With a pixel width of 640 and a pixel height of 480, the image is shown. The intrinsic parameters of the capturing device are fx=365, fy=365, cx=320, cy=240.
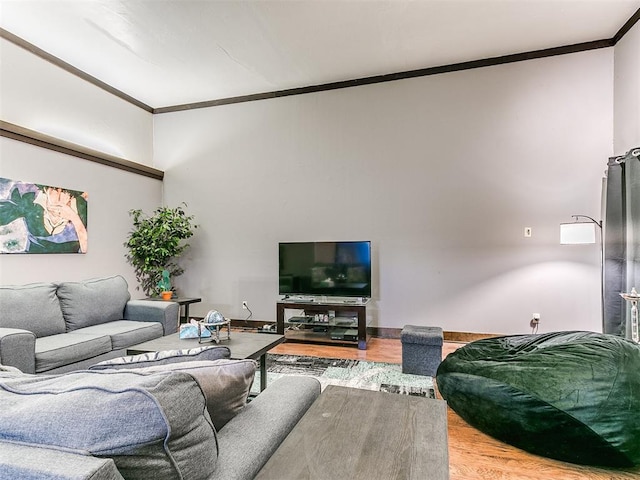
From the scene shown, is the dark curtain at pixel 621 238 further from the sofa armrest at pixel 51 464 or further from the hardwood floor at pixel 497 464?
the sofa armrest at pixel 51 464

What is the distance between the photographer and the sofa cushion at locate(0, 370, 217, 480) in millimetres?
682

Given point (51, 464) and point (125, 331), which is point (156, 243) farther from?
point (51, 464)

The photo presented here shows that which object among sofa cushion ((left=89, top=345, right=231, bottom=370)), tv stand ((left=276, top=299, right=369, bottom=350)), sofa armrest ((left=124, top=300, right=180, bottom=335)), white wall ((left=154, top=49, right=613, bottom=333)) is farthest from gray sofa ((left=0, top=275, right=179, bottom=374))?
sofa cushion ((left=89, top=345, right=231, bottom=370))

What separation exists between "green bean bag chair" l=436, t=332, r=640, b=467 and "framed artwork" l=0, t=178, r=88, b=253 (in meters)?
4.07

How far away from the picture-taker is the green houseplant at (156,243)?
476 cm

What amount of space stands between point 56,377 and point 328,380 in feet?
8.15

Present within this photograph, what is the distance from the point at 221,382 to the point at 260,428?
0.19 meters

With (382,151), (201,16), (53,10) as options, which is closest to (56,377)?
(201,16)

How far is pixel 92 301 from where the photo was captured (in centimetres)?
350

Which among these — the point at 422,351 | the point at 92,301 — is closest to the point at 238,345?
the point at 422,351

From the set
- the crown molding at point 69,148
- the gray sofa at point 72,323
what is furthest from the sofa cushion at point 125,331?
the crown molding at point 69,148

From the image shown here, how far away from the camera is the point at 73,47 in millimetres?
3828

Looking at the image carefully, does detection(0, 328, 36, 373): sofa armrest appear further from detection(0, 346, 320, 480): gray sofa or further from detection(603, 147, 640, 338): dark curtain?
detection(603, 147, 640, 338): dark curtain

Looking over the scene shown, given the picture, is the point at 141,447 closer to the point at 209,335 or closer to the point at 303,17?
the point at 209,335
